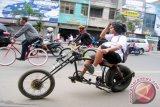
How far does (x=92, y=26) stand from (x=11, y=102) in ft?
115

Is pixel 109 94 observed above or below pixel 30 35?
→ below

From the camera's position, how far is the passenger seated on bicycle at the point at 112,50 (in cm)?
572

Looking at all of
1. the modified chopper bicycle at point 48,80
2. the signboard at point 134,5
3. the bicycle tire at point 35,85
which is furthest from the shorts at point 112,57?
the signboard at point 134,5

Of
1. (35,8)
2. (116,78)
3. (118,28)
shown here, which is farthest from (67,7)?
(118,28)

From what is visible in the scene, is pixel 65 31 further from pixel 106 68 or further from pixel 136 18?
pixel 106 68

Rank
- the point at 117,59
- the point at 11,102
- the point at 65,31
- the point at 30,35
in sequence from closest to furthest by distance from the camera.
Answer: the point at 11,102, the point at 117,59, the point at 30,35, the point at 65,31

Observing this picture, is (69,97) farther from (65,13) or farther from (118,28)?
(65,13)

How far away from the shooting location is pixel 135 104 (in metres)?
5.50

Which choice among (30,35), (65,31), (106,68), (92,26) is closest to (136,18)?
(92,26)

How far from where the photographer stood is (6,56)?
9.85 m

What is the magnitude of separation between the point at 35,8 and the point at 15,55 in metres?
25.8

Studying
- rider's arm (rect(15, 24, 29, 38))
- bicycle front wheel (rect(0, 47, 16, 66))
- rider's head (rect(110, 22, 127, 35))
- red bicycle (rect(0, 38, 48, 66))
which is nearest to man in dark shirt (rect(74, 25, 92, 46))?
red bicycle (rect(0, 38, 48, 66))

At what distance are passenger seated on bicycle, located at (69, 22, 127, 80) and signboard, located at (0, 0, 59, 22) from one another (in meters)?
29.1

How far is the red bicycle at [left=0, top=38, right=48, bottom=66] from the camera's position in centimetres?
980
